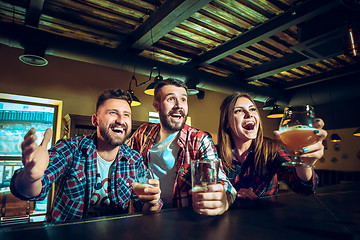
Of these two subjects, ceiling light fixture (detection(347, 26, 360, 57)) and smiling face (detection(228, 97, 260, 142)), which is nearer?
smiling face (detection(228, 97, 260, 142))

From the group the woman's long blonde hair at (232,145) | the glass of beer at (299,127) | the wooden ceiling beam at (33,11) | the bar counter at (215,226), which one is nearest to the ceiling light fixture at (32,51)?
the wooden ceiling beam at (33,11)

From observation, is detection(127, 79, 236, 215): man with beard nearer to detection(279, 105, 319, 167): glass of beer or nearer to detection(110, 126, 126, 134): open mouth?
detection(110, 126, 126, 134): open mouth

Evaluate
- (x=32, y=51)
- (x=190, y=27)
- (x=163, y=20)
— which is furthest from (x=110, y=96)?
(x=190, y=27)

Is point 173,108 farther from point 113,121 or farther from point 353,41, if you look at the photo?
point 353,41

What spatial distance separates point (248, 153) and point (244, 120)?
257mm

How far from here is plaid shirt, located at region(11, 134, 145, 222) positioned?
1.49m

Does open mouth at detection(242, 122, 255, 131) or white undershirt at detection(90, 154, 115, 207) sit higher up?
open mouth at detection(242, 122, 255, 131)

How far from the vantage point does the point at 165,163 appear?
1.98 meters

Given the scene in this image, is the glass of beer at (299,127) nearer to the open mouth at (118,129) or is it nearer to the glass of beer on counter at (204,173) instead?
the glass of beer on counter at (204,173)

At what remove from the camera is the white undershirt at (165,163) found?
1.87m

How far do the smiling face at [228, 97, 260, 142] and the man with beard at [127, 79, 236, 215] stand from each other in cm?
24

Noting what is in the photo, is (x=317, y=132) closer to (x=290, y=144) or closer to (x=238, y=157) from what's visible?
(x=290, y=144)

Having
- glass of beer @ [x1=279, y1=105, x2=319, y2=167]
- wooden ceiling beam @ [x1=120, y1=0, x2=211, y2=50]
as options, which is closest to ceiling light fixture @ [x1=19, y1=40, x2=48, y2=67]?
wooden ceiling beam @ [x1=120, y1=0, x2=211, y2=50]

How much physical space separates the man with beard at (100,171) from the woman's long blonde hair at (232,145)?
0.64 meters
